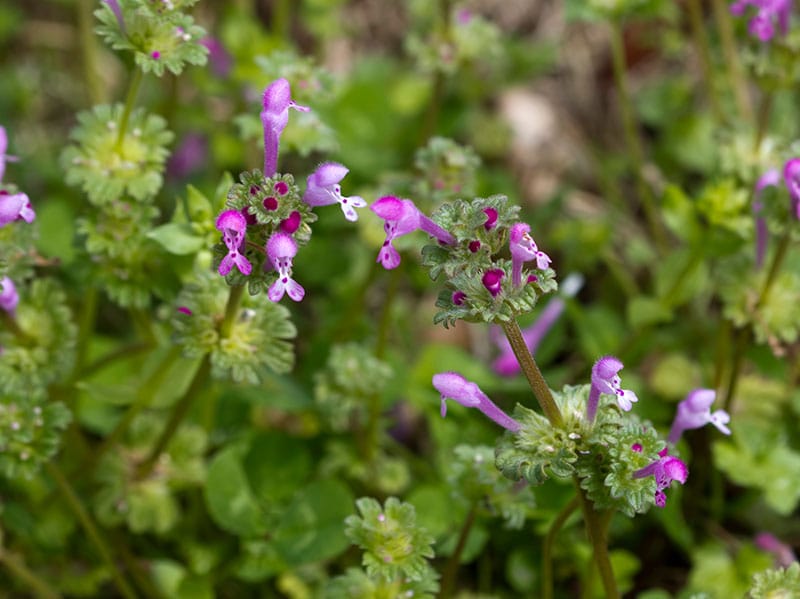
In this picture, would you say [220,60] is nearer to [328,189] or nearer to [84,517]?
[84,517]

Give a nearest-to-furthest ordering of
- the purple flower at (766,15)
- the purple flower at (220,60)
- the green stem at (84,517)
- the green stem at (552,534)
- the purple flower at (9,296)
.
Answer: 1. the green stem at (552,534)
2. the purple flower at (9,296)
3. the green stem at (84,517)
4. the purple flower at (766,15)
5. the purple flower at (220,60)

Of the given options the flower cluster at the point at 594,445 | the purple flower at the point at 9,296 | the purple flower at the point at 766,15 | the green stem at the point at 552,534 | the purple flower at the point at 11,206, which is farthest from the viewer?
the purple flower at the point at 766,15

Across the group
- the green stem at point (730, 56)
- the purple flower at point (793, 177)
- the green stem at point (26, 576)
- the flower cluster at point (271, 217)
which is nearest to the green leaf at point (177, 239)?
the flower cluster at point (271, 217)

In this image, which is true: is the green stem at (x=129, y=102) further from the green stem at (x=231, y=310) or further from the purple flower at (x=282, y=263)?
the purple flower at (x=282, y=263)

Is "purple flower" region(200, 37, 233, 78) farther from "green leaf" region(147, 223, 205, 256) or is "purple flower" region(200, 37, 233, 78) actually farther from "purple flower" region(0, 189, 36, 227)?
"purple flower" region(0, 189, 36, 227)

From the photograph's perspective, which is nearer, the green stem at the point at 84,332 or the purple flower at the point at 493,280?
the purple flower at the point at 493,280

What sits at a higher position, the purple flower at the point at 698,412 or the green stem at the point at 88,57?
the green stem at the point at 88,57

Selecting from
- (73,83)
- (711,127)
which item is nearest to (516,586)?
(711,127)
